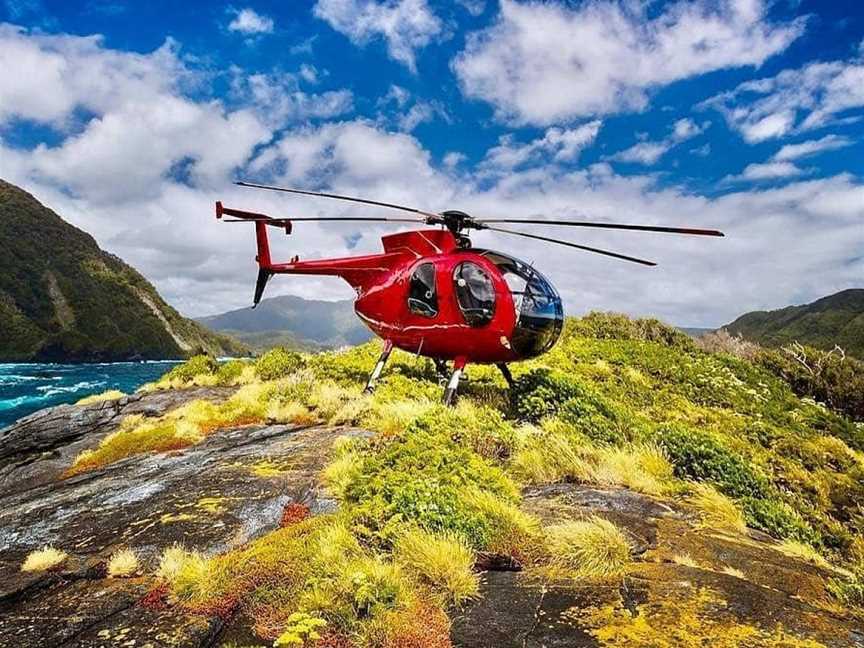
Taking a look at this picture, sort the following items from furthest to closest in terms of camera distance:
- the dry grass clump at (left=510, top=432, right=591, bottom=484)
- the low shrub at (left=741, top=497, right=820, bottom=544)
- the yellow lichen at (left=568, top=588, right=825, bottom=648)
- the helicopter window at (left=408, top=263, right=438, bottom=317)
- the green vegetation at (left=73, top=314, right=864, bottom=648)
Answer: the helicopter window at (left=408, top=263, right=438, bottom=317), the dry grass clump at (left=510, top=432, right=591, bottom=484), the low shrub at (left=741, top=497, right=820, bottom=544), the green vegetation at (left=73, top=314, right=864, bottom=648), the yellow lichen at (left=568, top=588, right=825, bottom=648)

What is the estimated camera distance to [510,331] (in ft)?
36.1

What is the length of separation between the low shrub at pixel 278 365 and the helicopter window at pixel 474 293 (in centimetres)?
823

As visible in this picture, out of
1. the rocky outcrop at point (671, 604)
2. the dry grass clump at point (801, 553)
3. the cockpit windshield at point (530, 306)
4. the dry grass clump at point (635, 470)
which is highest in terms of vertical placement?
the cockpit windshield at point (530, 306)

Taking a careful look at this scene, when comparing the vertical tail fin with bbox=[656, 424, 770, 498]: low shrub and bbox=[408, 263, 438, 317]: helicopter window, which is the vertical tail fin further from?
bbox=[656, 424, 770, 498]: low shrub

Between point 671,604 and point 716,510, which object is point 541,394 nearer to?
point 716,510

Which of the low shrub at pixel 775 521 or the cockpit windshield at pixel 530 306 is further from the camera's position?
the cockpit windshield at pixel 530 306

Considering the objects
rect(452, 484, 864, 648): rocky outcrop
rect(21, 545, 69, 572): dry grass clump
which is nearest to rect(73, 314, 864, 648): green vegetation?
rect(452, 484, 864, 648): rocky outcrop

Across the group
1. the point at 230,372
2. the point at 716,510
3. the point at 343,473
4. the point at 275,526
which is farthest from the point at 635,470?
the point at 230,372

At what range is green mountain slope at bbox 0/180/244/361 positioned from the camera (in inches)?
4675

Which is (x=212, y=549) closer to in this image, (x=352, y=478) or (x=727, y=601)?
(x=352, y=478)

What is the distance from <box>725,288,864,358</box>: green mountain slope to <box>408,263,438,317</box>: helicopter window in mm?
59421

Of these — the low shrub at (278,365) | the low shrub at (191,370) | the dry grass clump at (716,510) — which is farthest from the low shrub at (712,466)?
the low shrub at (191,370)

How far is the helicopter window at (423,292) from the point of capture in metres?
12.1

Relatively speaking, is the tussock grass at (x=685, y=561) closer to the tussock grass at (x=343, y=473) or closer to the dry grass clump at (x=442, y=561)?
the dry grass clump at (x=442, y=561)
